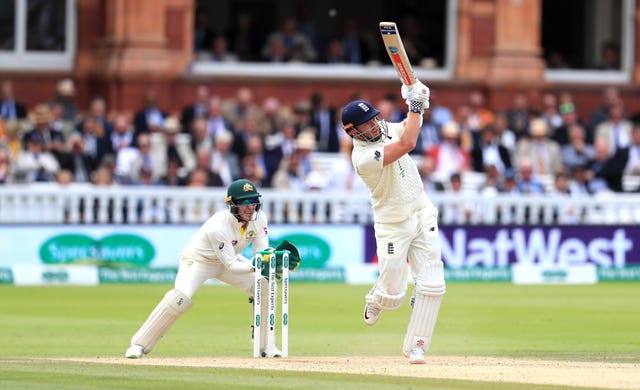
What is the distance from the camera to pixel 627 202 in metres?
20.8

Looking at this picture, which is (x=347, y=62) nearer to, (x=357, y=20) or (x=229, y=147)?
(x=357, y=20)

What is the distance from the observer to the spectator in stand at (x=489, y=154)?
846 inches

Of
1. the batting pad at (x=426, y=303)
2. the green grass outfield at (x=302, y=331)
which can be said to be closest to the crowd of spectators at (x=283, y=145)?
the green grass outfield at (x=302, y=331)

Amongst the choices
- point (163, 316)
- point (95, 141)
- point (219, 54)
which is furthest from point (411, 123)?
point (219, 54)

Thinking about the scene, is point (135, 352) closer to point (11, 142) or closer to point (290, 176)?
point (11, 142)

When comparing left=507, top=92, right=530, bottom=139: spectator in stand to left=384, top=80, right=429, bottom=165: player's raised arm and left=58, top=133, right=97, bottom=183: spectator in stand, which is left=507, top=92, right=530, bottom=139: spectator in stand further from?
left=384, top=80, right=429, bottom=165: player's raised arm

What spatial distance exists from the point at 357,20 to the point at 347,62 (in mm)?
920

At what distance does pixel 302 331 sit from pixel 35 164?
6432 mm

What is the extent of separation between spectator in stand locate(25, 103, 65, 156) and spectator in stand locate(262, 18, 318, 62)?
4.69 meters

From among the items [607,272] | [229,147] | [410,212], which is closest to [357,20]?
[229,147]

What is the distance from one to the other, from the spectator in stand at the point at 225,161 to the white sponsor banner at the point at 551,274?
12.1ft

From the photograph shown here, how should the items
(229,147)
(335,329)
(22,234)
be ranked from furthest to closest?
1. (229,147)
2. (22,234)
3. (335,329)

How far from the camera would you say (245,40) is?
2395 cm

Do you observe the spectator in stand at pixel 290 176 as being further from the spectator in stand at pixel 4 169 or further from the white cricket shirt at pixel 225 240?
the white cricket shirt at pixel 225 240
